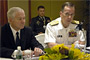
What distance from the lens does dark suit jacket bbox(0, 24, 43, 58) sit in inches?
84.9

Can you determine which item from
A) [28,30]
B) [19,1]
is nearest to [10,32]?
[28,30]

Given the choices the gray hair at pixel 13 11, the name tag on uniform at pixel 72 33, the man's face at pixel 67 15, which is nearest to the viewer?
the gray hair at pixel 13 11

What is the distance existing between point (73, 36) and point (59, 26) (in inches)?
9.2

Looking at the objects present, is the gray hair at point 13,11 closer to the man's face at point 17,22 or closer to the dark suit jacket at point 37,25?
the man's face at point 17,22

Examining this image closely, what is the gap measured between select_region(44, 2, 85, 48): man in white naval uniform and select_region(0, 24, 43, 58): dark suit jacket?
344 millimetres

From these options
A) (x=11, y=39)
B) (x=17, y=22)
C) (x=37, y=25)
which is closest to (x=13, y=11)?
(x=17, y=22)

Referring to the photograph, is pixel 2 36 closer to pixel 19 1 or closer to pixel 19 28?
pixel 19 28

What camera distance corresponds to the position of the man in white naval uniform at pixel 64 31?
273 cm

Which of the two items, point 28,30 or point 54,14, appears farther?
point 54,14

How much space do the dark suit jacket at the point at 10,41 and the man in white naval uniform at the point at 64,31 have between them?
0.34m

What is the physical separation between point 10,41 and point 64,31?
2.72 ft

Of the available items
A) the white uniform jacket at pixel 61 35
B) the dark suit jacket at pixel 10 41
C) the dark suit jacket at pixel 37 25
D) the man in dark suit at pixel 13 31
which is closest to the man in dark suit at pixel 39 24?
the dark suit jacket at pixel 37 25

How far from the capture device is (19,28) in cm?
238

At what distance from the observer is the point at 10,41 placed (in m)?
2.31
